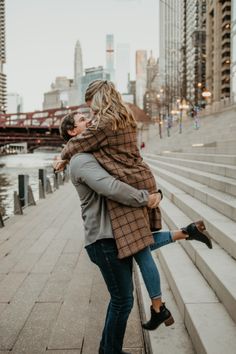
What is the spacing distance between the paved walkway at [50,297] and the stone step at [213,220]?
4.14 ft

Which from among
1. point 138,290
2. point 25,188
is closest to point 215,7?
point 25,188

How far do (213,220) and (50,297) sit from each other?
2.30 meters

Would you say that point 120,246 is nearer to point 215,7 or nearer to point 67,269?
point 67,269

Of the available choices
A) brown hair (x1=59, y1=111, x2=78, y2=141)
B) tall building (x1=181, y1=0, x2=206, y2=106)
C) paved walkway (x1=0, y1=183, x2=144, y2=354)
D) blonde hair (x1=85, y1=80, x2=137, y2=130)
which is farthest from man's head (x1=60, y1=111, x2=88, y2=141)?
tall building (x1=181, y1=0, x2=206, y2=106)

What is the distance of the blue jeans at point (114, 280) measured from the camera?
259 cm

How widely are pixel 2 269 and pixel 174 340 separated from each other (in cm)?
340

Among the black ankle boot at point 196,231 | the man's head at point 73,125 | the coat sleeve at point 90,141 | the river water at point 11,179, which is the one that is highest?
the man's head at point 73,125

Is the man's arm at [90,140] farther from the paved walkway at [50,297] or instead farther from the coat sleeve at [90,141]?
→ the paved walkway at [50,297]

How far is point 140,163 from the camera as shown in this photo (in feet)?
8.93

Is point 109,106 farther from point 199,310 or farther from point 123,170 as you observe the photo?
point 199,310

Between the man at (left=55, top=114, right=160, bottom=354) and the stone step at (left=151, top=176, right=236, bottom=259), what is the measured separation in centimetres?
183

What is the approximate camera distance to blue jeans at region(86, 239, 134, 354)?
2.59m

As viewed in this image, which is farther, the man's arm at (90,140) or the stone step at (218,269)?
the stone step at (218,269)

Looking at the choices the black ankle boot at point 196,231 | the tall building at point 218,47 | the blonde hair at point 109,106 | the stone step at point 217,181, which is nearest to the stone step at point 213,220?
the stone step at point 217,181
